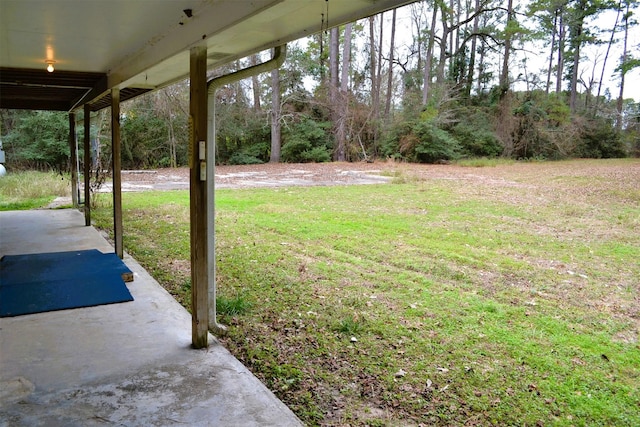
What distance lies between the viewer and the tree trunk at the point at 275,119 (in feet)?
64.0

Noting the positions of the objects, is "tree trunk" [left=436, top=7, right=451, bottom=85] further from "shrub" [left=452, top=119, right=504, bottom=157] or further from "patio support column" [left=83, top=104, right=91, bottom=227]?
"patio support column" [left=83, top=104, right=91, bottom=227]

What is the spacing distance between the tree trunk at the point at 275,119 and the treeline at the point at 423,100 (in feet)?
0.17

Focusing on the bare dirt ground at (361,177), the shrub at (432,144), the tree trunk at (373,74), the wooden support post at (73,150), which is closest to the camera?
the wooden support post at (73,150)

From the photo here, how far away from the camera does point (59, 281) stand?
4.11m

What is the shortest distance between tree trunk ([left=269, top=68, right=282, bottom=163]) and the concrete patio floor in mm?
16538

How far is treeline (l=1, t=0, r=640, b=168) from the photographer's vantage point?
59.2ft

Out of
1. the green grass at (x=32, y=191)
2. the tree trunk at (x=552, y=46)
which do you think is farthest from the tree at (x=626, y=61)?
the green grass at (x=32, y=191)

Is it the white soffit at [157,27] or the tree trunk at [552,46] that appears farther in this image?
the tree trunk at [552,46]

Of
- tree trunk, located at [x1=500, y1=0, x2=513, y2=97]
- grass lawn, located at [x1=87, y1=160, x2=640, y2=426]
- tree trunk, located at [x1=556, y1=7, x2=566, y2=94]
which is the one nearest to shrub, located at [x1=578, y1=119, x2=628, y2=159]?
tree trunk, located at [x1=500, y1=0, x2=513, y2=97]

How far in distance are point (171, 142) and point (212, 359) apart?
16698mm

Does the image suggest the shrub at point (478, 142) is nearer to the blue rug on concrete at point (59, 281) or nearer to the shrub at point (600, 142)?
the shrub at point (600, 142)

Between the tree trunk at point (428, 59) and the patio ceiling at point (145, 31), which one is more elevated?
the tree trunk at point (428, 59)

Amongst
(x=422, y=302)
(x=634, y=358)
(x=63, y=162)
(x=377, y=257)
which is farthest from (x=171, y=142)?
(x=634, y=358)

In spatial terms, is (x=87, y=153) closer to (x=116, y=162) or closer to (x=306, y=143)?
(x=116, y=162)
